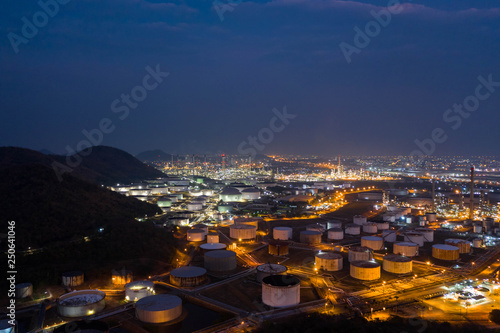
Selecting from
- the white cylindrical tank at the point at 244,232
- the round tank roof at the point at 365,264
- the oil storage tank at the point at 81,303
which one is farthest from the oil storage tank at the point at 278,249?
the oil storage tank at the point at 81,303

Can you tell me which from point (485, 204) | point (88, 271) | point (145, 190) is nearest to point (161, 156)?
point (145, 190)

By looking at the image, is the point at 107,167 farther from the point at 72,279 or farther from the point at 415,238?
the point at 415,238

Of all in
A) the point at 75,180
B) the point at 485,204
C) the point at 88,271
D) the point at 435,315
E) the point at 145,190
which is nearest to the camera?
the point at 435,315

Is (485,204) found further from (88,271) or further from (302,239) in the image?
(88,271)

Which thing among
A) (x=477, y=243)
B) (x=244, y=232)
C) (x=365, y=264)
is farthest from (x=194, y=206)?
(x=477, y=243)

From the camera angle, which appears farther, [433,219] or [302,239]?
[433,219]

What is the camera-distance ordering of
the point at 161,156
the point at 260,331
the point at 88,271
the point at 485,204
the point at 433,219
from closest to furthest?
1. the point at 260,331
2. the point at 88,271
3. the point at 433,219
4. the point at 485,204
5. the point at 161,156
